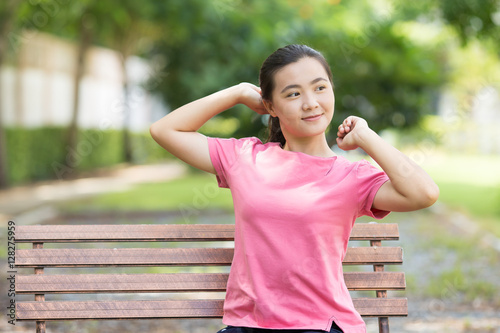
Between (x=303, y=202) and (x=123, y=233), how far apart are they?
0.88 m

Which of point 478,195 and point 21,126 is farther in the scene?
point 21,126

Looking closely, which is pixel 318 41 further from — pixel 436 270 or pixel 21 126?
pixel 21 126

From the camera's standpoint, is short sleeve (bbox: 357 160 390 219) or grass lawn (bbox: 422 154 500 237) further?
grass lawn (bbox: 422 154 500 237)

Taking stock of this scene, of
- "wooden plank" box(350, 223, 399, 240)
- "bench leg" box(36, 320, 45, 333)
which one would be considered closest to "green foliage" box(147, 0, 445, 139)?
"wooden plank" box(350, 223, 399, 240)

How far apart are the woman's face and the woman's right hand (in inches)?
7.9

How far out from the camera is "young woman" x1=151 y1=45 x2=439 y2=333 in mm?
2381

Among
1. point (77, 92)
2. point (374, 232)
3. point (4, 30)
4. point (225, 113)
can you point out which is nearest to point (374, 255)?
point (374, 232)

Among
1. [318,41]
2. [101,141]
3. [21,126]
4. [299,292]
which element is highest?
[101,141]

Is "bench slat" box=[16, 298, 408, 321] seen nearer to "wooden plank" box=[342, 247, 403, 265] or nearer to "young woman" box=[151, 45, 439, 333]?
"wooden plank" box=[342, 247, 403, 265]

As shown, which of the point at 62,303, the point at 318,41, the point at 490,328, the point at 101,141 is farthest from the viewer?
the point at 101,141

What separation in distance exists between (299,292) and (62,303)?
3.53ft

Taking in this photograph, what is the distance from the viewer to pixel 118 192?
1534cm

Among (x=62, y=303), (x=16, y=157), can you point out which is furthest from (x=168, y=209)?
(x=62, y=303)

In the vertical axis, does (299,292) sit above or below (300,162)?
below
